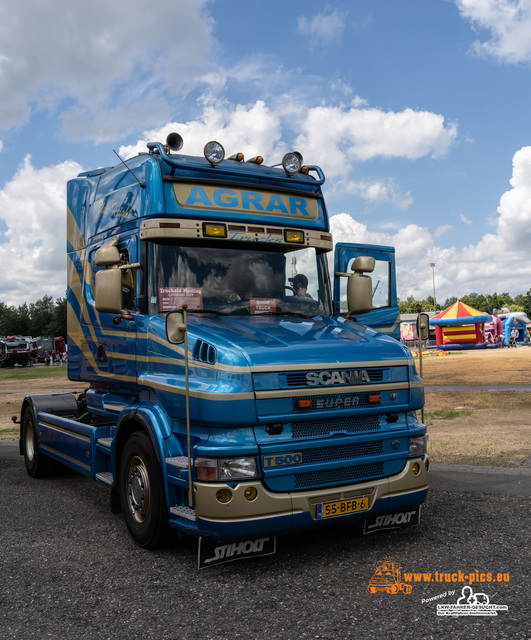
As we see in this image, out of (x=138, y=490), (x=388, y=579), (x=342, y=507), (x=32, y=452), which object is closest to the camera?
(x=388, y=579)

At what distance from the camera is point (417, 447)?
5.37 m

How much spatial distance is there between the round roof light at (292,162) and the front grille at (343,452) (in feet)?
9.66

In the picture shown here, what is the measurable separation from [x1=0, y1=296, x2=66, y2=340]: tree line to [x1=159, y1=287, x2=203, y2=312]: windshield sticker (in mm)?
112646

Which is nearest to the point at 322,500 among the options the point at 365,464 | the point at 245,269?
the point at 365,464

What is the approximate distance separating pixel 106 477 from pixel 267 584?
7.53 feet

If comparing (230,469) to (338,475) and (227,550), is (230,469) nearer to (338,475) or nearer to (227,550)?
(227,550)

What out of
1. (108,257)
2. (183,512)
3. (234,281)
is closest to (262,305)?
(234,281)

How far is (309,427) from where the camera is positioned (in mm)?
4840

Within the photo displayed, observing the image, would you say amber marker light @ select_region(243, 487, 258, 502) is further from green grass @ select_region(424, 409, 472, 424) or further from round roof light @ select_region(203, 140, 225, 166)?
green grass @ select_region(424, 409, 472, 424)

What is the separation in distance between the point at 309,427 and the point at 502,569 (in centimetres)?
170

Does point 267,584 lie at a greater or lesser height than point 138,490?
lesser

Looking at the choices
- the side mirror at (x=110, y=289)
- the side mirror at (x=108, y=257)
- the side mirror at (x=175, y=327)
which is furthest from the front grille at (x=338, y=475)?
the side mirror at (x=108, y=257)

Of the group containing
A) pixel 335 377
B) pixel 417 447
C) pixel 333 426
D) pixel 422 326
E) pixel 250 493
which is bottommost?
pixel 250 493

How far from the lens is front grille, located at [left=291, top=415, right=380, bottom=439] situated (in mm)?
4797
